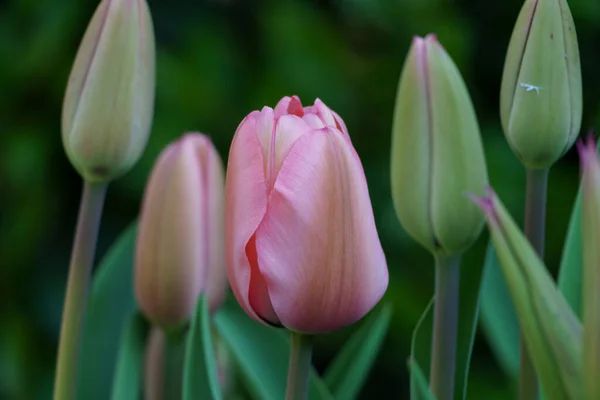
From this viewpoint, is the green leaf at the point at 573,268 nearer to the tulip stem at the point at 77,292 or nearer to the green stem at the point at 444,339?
the green stem at the point at 444,339

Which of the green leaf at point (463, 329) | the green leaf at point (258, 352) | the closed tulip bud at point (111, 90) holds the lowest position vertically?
the green leaf at point (258, 352)

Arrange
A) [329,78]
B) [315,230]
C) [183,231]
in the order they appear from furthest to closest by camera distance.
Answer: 1. [329,78]
2. [183,231]
3. [315,230]

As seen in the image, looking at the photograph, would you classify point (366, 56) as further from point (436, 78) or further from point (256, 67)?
point (436, 78)

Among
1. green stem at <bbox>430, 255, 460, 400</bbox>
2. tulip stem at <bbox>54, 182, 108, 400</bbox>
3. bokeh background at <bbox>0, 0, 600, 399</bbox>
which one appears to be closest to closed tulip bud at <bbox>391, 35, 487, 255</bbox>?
green stem at <bbox>430, 255, 460, 400</bbox>

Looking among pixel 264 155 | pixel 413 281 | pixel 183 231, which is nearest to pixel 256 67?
pixel 413 281

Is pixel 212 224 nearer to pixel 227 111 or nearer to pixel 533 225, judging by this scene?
pixel 533 225

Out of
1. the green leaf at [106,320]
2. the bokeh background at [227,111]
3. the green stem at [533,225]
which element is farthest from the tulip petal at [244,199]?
the bokeh background at [227,111]

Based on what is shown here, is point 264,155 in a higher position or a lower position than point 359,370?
higher

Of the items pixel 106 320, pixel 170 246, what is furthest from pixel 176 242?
pixel 106 320
